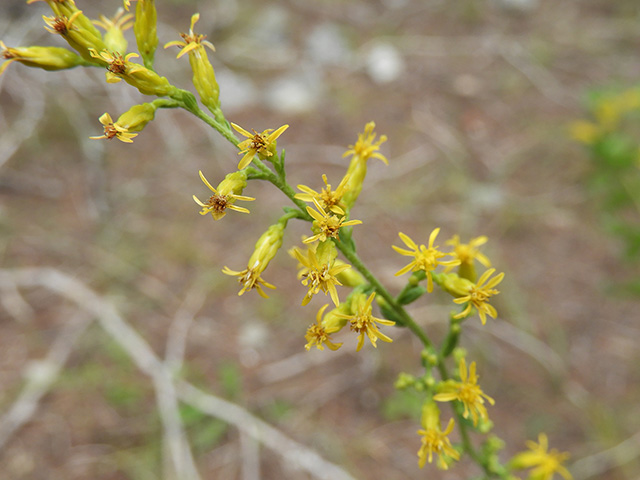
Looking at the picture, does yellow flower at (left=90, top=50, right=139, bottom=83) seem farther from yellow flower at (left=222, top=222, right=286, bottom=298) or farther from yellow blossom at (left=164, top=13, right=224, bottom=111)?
yellow flower at (left=222, top=222, right=286, bottom=298)

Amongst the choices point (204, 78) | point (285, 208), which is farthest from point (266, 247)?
point (204, 78)

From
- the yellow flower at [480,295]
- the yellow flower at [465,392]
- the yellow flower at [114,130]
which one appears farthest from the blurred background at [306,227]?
the yellow flower at [114,130]

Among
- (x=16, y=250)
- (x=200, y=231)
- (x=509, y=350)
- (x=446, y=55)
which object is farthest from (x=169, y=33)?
(x=509, y=350)

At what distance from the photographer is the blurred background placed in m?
4.04

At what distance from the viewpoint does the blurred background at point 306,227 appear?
404cm

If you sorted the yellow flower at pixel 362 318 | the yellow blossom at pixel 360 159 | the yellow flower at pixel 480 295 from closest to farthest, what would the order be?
the yellow flower at pixel 362 318 → the yellow flower at pixel 480 295 → the yellow blossom at pixel 360 159

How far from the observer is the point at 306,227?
5117mm

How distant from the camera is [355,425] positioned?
414cm

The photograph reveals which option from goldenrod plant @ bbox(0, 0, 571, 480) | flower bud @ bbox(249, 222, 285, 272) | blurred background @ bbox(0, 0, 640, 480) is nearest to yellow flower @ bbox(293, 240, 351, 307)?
goldenrod plant @ bbox(0, 0, 571, 480)

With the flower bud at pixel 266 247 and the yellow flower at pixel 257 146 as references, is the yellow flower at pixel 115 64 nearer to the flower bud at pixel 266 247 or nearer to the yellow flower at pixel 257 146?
the yellow flower at pixel 257 146

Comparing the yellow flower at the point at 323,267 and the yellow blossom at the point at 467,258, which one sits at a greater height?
the yellow blossom at the point at 467,258

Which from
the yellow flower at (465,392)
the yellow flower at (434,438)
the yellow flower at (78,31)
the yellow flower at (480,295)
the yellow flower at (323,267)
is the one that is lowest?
the yellow flower at (434,438)

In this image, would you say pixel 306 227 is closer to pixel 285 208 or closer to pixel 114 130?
pixel 285 208

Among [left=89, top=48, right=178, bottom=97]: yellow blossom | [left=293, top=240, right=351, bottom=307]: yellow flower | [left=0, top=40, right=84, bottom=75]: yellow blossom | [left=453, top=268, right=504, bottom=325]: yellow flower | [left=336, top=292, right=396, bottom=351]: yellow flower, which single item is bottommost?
[left=336, top=292, right=396, bottom=351]: yellow flower
